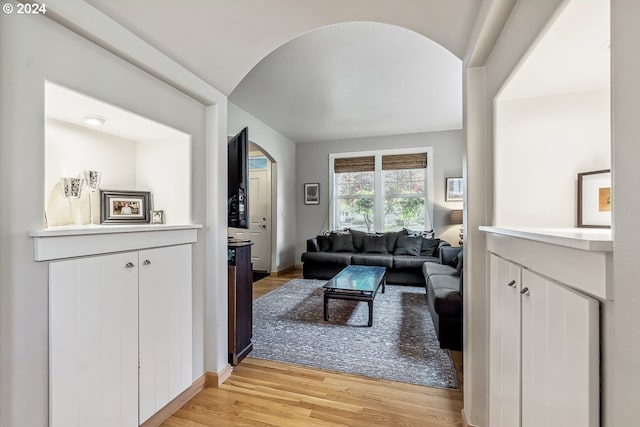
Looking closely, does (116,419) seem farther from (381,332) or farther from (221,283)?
(381,332)

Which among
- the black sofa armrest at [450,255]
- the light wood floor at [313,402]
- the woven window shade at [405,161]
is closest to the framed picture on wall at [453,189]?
the woven window shade at [405,161]

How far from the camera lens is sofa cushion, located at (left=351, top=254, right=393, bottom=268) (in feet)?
15.2

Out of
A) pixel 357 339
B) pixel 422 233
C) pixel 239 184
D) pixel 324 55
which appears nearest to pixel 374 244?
pixel 422 233

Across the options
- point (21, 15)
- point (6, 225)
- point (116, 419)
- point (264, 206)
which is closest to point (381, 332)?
point (116, 419)

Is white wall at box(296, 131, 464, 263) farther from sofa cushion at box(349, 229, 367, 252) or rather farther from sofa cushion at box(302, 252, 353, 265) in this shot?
sofa cushion at box(302, 252, 353, 265)

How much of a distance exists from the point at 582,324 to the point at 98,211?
2.08m

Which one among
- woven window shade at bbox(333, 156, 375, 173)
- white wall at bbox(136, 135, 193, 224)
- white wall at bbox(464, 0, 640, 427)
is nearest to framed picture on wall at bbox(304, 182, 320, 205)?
woven window shade at bbox(333, 156, 375, 173)

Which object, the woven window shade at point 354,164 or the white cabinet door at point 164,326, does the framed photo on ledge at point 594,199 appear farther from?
the woven window shade at point 354,164

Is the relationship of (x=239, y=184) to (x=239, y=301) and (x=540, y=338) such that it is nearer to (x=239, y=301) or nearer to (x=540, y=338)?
(x=239, y=301)

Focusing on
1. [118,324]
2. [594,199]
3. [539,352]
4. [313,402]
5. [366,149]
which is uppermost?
[366,149]

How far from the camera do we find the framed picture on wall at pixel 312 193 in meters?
6.15

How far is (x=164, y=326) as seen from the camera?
1609 millimetres

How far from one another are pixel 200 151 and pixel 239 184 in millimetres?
432

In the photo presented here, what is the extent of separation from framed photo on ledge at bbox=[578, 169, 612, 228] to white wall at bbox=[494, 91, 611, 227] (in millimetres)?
34
